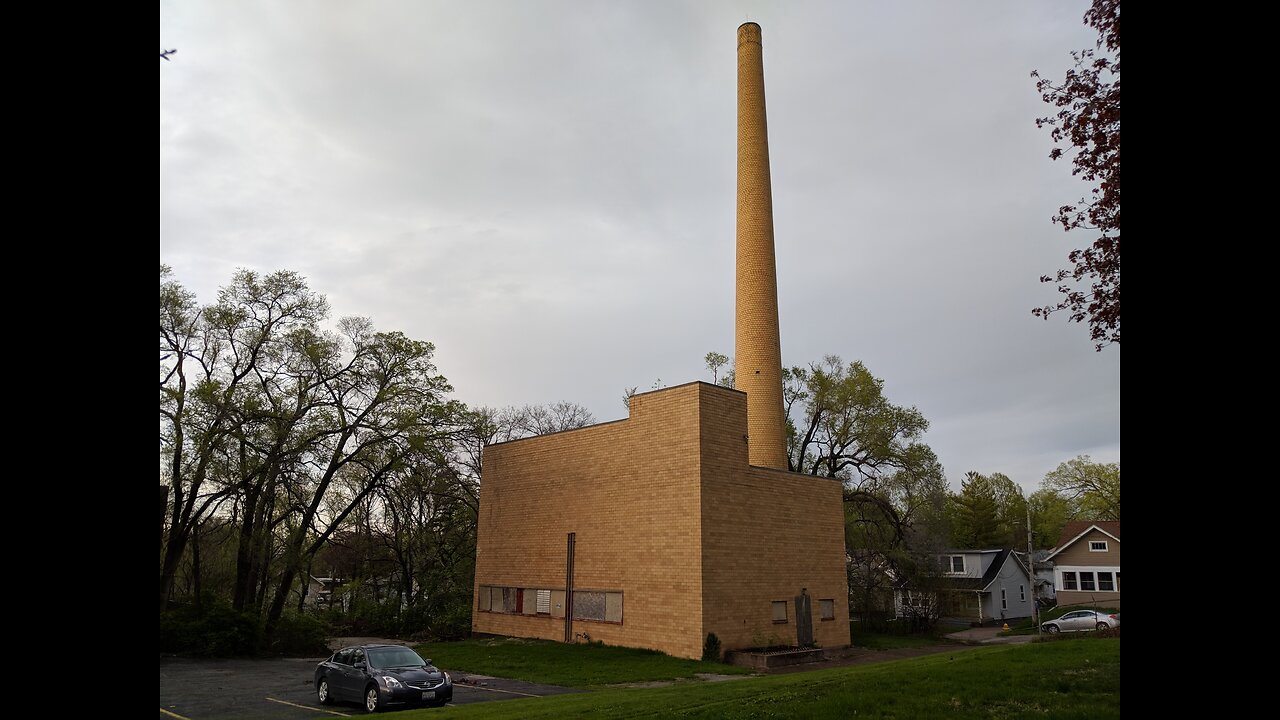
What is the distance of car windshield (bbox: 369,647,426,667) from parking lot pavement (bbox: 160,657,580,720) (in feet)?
3.07

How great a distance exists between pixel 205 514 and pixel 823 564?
24826 mm

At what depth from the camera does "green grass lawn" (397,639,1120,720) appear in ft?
31.5

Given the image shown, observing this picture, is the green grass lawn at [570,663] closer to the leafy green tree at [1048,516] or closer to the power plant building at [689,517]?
the power plant building at [689,517]

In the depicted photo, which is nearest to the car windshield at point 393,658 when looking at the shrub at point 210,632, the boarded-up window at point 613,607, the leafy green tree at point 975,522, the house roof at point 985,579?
the boarded-up window at point 613,607

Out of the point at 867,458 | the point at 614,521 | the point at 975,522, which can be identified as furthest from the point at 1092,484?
the point at 614,521

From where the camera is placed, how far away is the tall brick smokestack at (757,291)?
1228 inches

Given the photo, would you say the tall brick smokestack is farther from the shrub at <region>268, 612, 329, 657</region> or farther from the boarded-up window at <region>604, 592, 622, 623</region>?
the shrub at <region>268, 612, 329, 657</region>

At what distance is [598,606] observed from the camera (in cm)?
2698

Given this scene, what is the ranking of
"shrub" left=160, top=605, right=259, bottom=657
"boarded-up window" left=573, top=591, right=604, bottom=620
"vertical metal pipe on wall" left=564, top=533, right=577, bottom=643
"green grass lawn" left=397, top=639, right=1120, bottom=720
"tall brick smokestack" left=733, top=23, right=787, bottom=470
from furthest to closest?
1. "tall brick smokestack" left=733, top=23, right=787, bottom=470
2. "vertical metal pipe on wall" left=564, top=533, right=577, bottom=643
3. "boarded-up window" left=573, top=591, right=604, bottom=620
4. "shrub" left=160, top=605, right=259, bottom=657
5. "green grass lawn" left=397, top=639, right=1120, bottom=720

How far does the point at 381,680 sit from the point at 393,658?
3.04ft

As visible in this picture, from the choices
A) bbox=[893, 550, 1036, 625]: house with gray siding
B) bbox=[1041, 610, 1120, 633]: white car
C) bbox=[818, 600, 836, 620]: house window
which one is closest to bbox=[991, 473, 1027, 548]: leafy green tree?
bbox=[893, 550, 1036, 625]: house with gray siding

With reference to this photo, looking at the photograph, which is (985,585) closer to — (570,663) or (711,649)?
(711,649)
